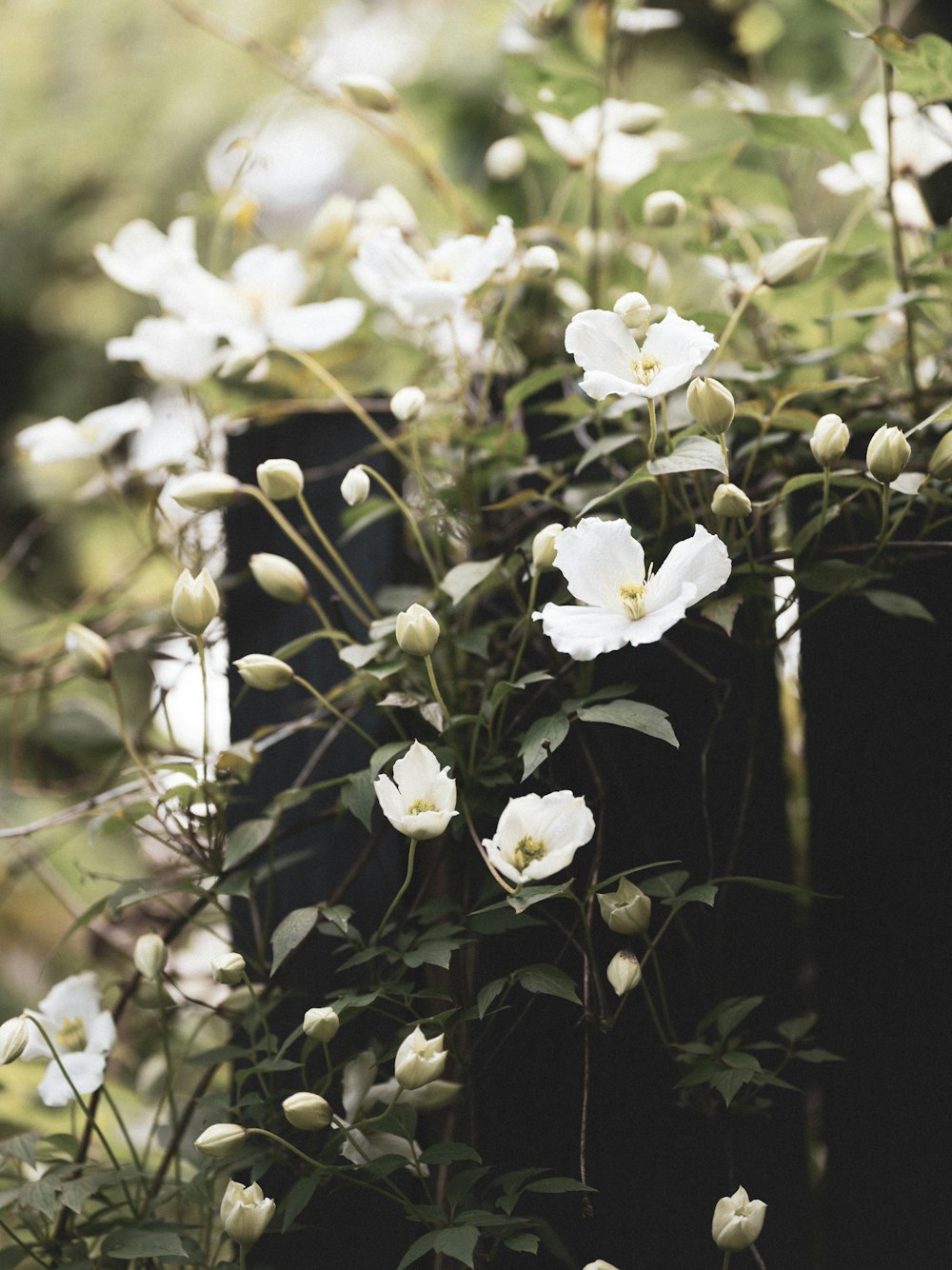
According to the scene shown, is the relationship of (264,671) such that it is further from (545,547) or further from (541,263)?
(541,263)

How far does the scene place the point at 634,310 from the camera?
0.52 m

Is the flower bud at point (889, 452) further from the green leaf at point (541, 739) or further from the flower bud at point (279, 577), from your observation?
the flower bud at point (279, 577)

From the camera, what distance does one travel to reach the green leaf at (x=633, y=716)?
47 cm

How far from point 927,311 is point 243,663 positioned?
0.58 meters

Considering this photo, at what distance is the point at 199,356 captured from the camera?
29.5 inches

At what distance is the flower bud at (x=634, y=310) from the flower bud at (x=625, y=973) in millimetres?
302

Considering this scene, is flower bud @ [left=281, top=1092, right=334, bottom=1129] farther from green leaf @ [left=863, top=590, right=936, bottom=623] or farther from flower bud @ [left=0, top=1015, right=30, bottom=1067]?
green leaf @ [left=863, top=590, right=936, bottom=623]

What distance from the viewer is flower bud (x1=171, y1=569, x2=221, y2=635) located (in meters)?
0.54

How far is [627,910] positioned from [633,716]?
9cm

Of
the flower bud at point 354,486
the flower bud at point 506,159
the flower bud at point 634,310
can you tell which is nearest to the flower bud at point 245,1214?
the flower bud at point 354,486

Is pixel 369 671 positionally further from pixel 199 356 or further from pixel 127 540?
pixel 127 540

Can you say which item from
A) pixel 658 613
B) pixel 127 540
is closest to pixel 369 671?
pixel 658 613

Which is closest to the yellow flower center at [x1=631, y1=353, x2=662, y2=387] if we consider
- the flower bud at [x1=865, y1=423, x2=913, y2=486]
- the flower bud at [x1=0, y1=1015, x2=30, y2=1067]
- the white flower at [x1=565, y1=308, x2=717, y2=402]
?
the white flower at [x1=565, y1=308, x2=717, y2=402]

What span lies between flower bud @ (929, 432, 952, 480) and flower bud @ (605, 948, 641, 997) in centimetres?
28
